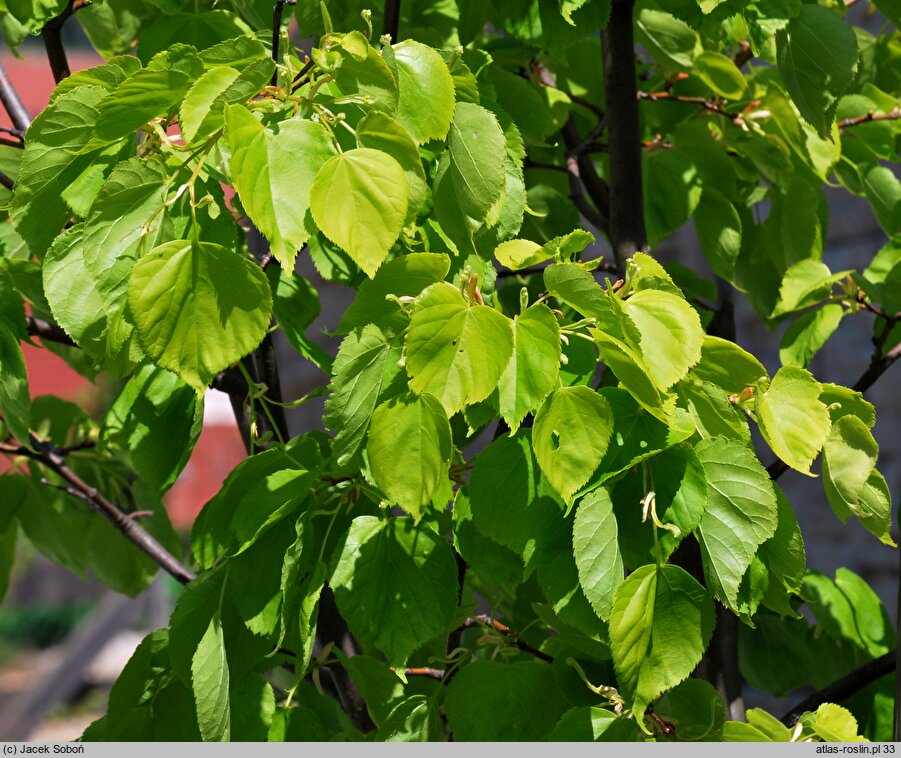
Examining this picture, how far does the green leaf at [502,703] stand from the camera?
0.80 meters

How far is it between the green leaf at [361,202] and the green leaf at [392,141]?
0.8 inches

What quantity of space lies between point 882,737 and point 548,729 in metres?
0.46

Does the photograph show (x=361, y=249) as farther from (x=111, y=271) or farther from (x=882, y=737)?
(x=882, y=737)

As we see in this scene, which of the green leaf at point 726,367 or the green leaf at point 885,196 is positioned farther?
the green leaf at point 885,196

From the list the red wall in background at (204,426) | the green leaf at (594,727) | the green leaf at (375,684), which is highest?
the green leaf at (594,727)

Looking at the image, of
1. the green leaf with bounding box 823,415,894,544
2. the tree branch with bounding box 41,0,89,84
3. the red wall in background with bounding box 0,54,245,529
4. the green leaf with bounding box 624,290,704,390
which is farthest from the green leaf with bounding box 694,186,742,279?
the red wall in background with bounding box 0,54,245,529

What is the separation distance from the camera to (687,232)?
2.35m

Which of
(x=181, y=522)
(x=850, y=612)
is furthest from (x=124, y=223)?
(x=181, y=522)

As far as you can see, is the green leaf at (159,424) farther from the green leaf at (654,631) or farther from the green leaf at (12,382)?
the green leaf at (654,631)

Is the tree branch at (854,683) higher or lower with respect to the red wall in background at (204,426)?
higher

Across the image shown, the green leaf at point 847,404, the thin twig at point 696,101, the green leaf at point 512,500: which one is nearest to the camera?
the green leaf at point 512,500

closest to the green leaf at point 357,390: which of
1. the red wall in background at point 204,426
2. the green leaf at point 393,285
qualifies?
the green leaf at point 393,285

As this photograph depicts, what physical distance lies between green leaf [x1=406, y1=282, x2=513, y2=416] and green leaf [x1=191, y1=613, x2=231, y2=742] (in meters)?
0.31

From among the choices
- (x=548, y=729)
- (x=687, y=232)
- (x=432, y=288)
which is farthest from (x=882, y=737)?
(x=687, y=232)
